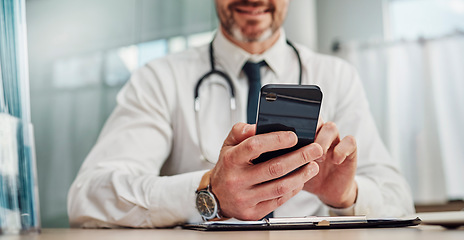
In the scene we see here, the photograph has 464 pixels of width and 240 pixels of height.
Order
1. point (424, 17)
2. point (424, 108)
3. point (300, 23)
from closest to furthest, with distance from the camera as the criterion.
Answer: point (300, 23), point (424, 108), point (424, 17)

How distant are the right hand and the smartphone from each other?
0.5 inches

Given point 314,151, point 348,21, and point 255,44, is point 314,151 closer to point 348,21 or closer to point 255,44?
point 255,44

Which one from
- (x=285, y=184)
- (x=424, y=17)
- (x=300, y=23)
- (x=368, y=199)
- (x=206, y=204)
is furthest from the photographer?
(x=424, y=17)

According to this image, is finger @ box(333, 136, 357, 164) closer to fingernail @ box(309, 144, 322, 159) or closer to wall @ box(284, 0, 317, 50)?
fingernail @ box(309, 144, 322, 159)

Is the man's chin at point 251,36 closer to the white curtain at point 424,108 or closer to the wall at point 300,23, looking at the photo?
the wall at point 300,23

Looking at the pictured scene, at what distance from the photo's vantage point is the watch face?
2.30 feet

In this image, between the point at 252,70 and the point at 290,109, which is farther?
the point at 252,70

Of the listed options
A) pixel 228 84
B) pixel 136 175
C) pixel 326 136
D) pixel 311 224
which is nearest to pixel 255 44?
pixel 228 84

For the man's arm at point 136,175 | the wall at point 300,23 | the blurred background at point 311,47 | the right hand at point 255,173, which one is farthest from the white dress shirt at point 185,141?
the wall at point 300,23

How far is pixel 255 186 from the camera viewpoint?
0.64 metres

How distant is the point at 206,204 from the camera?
2.35ft

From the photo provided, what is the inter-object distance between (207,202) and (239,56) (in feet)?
1.73

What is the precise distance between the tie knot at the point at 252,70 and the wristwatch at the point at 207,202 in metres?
0.42

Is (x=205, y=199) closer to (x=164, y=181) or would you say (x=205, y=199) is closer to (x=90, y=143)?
(x=164, y=181)
